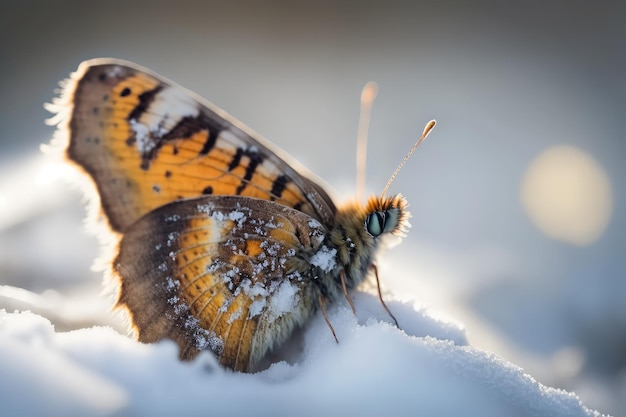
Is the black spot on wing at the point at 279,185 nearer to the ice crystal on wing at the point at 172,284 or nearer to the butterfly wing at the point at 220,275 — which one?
the butterfly wing at the point at 220,275

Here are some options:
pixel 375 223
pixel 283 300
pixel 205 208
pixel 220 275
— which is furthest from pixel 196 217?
pixel 375 223

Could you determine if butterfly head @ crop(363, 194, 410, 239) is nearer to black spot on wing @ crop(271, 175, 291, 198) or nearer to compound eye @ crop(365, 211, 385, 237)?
compound eye @ crop(365, 211, 385, 237)

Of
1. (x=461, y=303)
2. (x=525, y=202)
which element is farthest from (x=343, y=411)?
(x=525, y=202)

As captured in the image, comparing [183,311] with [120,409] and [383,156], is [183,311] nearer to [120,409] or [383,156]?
[120,409]

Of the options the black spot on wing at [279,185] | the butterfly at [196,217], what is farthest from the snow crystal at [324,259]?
the black spot on wing at [279,185]

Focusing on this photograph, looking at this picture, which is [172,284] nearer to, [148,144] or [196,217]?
[196,217]

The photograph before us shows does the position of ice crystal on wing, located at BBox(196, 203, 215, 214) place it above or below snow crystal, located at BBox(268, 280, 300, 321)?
above

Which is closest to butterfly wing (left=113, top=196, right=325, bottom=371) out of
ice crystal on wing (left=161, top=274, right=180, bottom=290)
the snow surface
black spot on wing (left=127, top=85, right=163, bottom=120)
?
ice crystal on wing (left=161, top=274, right=180, bottom=290)
